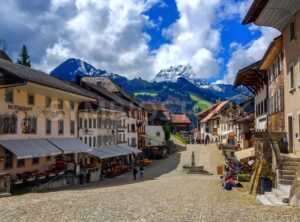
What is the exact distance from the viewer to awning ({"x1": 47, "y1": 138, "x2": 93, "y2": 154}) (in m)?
38.0

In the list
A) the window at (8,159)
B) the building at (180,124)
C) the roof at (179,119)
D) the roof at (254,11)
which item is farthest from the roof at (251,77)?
the roof at (179,119)

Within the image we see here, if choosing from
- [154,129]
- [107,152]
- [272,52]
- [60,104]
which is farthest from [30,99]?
[154,129]

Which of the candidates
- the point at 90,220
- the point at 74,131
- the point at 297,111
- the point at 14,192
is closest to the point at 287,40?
the point at 297,111

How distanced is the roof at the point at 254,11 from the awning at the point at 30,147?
1718 centimetres

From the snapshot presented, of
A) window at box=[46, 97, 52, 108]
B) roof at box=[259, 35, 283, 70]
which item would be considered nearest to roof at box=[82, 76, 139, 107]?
window at box=[46, 97, 52, 108]

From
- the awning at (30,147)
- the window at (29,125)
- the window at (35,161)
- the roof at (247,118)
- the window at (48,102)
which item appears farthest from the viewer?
the roof at (247,118)

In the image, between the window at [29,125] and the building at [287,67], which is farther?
the window at [29,125]

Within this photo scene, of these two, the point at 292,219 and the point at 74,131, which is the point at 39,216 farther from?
the point at 74,131

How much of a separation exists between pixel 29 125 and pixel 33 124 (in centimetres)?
88

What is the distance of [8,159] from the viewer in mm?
31328

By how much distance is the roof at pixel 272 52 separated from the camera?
2744cm

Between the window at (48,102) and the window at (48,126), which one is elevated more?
the window at (48,102)

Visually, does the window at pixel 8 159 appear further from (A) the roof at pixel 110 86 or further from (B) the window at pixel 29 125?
(A) the roof at pixel 110 86

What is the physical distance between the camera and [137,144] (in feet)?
244
